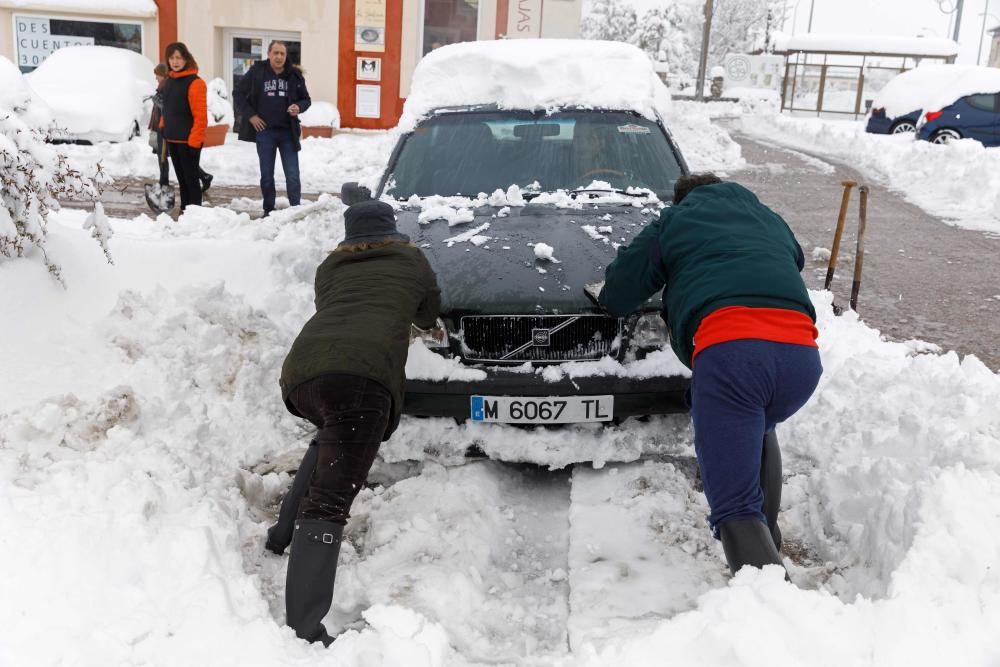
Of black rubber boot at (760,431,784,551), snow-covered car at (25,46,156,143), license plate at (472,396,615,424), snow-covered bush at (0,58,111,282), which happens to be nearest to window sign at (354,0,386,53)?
snow-covered car at (25,46,156,143)

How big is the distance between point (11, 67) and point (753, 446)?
434 cm

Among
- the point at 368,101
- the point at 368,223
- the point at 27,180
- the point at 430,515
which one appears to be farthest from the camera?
the point at 368,101

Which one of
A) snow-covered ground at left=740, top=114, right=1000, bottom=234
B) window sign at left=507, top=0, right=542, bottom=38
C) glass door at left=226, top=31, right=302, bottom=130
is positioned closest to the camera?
snow-covered ground at left=740, top=114, right=1000, bottom=234

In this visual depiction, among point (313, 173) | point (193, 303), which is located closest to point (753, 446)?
point (193, 303)

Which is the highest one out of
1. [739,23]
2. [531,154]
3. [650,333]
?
[739,23]

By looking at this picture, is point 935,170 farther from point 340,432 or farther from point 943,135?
point 340,432

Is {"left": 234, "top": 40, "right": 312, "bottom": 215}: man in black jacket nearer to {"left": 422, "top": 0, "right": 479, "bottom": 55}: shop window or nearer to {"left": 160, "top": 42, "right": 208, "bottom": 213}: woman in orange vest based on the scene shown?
{"left": 160, "top": 42, "right": 208, "bottom": 213}: woman in orange vest

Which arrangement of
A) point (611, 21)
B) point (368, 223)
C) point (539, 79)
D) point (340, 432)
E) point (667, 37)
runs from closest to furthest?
point (340, 432) < point (368, 223) < point (539, 79) < point (667, 37) < point (611, 21)

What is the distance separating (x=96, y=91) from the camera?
46.4 feet

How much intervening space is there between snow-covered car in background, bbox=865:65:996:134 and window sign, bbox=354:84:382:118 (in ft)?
40.0

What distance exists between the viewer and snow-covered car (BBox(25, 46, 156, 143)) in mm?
13562

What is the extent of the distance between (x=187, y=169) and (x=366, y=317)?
6.44m

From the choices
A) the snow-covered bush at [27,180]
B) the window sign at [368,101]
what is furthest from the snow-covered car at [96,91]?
the snow-covered bush at [27,180]

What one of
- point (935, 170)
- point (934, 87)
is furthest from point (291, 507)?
point (934, 87)
